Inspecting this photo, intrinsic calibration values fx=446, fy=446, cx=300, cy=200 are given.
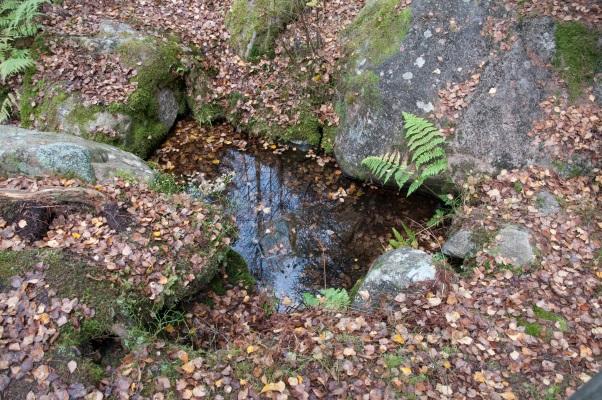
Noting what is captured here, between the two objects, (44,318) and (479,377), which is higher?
(44,318)

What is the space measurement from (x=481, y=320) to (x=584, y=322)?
0.99 meters

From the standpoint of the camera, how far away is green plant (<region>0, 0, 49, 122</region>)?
25.4 feet

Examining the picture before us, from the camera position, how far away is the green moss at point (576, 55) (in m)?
6.39

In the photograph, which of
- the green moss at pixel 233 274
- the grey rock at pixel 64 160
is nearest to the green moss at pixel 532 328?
the green moss at pixel 233 274

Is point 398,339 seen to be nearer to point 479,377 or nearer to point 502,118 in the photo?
point 479,377

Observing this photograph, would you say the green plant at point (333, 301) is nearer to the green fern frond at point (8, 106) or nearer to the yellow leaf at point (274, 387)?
the yellow leaf at point (274, 387)

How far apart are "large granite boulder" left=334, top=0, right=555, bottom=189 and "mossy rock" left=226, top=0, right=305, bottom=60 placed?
5.16 ft

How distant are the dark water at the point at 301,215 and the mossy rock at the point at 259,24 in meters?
2.00

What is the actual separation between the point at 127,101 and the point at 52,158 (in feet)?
7.91

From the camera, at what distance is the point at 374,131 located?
7082 millimetres

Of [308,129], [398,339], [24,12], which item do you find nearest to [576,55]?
[308,129]

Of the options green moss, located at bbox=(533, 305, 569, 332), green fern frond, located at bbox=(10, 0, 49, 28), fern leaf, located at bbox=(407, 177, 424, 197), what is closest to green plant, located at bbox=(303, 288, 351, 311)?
green moss, located at bbox=(533, 305, 569, 332)

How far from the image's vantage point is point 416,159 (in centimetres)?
674

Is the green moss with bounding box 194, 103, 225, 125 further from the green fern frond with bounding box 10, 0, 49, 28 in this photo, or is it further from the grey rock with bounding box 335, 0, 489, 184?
the green fern frond with bounding box 10, 0, 49, 28
